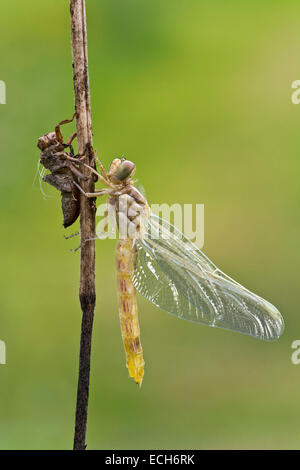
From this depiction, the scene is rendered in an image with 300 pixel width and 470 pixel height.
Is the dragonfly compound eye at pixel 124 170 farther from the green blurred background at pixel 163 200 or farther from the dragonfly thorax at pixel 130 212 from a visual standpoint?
the green blurred background at pixel 163 200

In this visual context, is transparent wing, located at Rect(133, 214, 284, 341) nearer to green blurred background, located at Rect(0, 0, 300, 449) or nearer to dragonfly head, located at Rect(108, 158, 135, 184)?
dragonfly head, located at Rect(108, 158, 135, 184)

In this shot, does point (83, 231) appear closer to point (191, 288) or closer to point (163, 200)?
point (191, 288)

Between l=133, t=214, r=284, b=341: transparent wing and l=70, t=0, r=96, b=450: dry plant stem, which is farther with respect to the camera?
l=133, t=214, r=284, b=341: transparent wing

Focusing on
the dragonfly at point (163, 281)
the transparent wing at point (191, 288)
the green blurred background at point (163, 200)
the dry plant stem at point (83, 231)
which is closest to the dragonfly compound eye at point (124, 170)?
the dragonfly at point (163, 281)

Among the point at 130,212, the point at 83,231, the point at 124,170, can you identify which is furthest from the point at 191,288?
the point at 83,231

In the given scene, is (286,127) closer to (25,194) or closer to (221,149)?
(221,149)

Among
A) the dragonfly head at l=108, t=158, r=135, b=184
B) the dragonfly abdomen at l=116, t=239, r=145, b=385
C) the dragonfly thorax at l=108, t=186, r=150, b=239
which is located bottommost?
the dragonfly abdomen at l=116, t=239, r=145, b=385

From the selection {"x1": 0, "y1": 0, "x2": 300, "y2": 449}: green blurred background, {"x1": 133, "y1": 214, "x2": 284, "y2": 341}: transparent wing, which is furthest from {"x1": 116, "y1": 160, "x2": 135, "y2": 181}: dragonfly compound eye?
{"x1": 0, "y1": 0, "x2": 300, "y2": 449}: green blurred background
